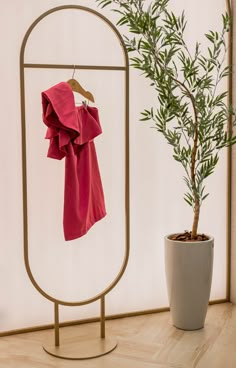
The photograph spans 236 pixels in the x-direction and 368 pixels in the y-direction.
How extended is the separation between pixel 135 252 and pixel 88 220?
1.94 feet

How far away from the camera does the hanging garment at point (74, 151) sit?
2.55 m

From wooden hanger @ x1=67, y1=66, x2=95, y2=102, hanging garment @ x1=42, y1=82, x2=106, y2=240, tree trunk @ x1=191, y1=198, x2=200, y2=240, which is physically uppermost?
wooden hanger @ x1=67, y1=66, x2=95, y2=102

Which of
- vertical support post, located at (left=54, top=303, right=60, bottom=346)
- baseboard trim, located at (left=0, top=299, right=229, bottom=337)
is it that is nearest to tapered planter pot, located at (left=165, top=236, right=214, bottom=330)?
baseboard trim, located at (left=0, top=299, right=229, bottom=337)

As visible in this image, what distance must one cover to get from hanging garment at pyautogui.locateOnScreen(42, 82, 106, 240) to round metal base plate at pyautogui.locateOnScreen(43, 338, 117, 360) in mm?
557

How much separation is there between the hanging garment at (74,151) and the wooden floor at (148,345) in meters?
0.60

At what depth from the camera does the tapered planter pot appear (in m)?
2.95

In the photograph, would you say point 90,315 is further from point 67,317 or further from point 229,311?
point 229,311

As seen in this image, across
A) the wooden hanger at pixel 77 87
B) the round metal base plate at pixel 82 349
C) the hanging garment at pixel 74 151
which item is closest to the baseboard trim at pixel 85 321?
the round metal base plate at pixel 82 349

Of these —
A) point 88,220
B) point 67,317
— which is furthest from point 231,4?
point 67,317

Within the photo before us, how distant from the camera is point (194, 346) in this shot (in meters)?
2.83

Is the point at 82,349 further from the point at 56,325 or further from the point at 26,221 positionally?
the point at 26,221

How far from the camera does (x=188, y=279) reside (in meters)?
2.96

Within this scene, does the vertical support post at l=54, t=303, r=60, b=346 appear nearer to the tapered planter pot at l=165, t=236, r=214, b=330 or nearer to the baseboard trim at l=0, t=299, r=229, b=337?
the baseboard trim at l=0, t=299, r=229, b=337

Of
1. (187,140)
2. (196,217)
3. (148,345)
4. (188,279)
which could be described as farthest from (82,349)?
(187,140)
